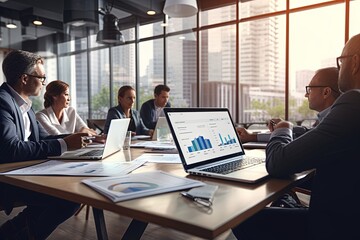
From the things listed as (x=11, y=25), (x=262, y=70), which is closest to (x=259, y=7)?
(x=262, y=70)

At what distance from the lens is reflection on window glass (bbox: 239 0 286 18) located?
19.1 ft

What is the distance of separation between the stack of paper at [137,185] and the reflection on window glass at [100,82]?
7.24 meters

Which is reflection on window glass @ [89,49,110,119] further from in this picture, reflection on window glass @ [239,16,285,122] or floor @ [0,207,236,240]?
floor @ [0,207,236,240]

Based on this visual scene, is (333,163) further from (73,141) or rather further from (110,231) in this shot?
(110,231)

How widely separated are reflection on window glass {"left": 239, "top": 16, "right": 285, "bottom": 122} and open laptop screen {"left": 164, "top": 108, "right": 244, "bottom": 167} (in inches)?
182

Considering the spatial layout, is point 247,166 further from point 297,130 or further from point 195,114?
point 297,130

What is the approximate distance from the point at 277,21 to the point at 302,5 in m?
0.51

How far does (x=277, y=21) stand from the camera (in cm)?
586

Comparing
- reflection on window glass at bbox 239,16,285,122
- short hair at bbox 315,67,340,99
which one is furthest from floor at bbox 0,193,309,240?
reflection on window glass at bbox 239,16,285,122

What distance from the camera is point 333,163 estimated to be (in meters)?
1.00

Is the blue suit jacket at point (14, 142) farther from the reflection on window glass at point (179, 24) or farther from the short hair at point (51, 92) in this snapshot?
the reflection on window glass at point (179, 24)

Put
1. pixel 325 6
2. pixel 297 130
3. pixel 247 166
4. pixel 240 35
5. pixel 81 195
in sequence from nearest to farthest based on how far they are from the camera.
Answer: pixel 81 195 < pixel 247 166 < pixel 297 130 < pixel 325 6 < pixel 240 35

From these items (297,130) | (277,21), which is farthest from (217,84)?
(297,130)

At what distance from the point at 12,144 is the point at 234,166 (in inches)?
41.7
